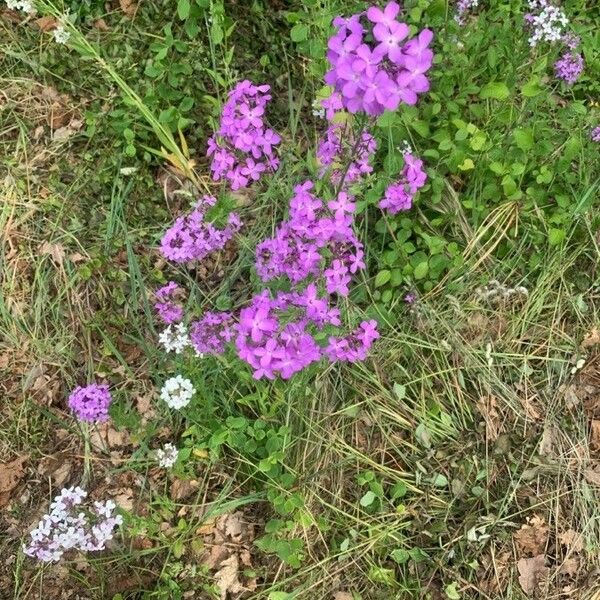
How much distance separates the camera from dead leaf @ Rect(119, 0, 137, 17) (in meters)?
3.45

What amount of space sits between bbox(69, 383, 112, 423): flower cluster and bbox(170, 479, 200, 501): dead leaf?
0.57 meters

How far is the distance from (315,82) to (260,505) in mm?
2014

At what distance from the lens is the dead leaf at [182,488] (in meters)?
2.92

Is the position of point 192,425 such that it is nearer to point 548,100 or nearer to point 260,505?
point 260,505

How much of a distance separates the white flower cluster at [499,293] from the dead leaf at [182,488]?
150cm

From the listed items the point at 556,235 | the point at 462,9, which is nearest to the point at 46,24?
the point at 462,9

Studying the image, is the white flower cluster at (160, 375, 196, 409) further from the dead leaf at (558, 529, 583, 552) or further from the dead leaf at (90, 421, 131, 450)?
the dead leaf at (558, 529, 583, 552)

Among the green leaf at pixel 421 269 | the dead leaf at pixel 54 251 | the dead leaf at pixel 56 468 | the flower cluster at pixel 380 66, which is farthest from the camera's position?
the dead leaf at pixel 54 251

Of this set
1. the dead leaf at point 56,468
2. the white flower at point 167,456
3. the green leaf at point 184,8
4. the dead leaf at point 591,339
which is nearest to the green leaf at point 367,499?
the white flower at point 167,456

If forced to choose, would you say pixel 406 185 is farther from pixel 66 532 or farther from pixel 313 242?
pixel 66 532

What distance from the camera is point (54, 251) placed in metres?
3.25

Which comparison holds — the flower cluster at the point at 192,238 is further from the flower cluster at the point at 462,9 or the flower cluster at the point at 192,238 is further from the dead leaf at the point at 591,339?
the dead leaf at the point at 591,339

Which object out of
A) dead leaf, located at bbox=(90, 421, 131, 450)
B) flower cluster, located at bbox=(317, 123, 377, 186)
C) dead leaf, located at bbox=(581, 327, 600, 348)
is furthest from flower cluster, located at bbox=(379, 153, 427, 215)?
dead leaf, located at bbox=(90, 421, 131, 450)

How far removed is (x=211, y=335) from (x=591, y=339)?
5.63 ft
